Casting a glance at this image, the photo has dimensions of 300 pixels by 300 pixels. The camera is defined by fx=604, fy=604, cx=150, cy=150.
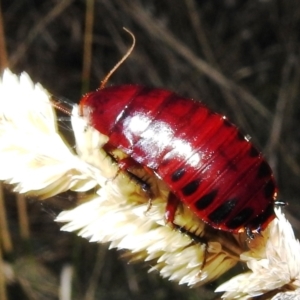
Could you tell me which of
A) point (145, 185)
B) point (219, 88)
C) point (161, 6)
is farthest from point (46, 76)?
point (145, 185)

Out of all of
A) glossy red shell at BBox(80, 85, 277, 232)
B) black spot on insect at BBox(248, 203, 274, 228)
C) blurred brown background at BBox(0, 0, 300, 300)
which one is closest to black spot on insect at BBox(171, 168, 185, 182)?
glossy red shell at BBox(80, 85, 277, 232)

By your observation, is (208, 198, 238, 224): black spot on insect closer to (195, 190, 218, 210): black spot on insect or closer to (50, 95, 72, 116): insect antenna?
(195, 190, 218, 210): black spot on insect

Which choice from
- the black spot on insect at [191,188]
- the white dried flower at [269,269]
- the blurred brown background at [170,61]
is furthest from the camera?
the blurred brown background at [170,61]

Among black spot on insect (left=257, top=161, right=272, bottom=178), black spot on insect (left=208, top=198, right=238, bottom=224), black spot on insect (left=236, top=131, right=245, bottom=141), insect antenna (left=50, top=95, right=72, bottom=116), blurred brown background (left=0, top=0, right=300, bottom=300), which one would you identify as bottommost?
black spot on insect (left=208, top=198, right=238, bottom=224)

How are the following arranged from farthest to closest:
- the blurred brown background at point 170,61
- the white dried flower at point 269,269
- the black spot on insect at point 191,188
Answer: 1. the blurred brown background at point 170,61
2. the black spot on insect at point 191,188
3. the white dried flower at point 269,269

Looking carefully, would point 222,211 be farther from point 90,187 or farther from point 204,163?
point 90,187

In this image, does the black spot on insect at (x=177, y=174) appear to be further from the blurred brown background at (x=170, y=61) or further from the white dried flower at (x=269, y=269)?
the blurred brown background at (x=170, y=61)

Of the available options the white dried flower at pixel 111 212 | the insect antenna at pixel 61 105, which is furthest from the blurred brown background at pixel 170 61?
the white dried flower at pixel 111 212
